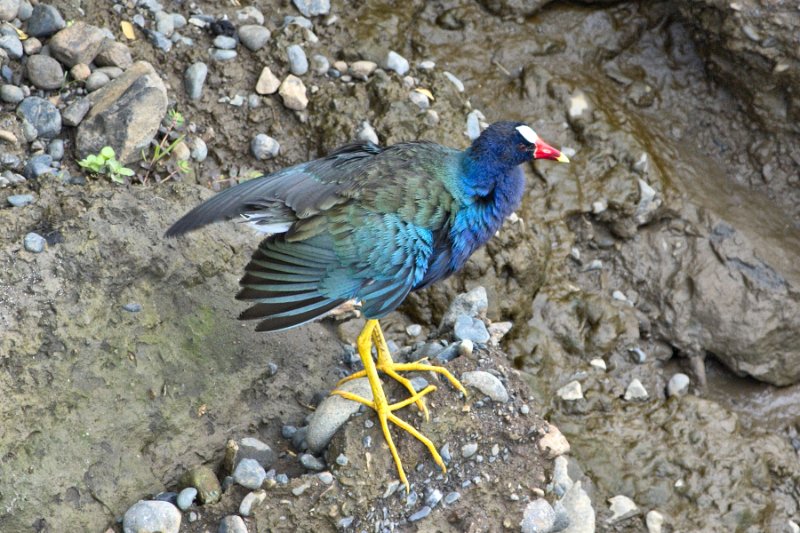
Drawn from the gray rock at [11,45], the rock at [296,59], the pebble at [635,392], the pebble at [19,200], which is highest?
the gray rock at [11,45]

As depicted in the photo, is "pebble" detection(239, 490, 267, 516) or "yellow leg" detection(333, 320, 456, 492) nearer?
"pebble" detection(239, 490, 267, 516)

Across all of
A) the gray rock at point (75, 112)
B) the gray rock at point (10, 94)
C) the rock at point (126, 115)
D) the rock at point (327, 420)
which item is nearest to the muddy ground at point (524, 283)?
the rock at point (327, 420)

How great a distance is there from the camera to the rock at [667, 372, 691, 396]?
635 centimetres

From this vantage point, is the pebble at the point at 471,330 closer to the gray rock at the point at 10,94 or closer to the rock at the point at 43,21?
the gray rock at the point at 10,94

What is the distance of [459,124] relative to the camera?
20.7 ft

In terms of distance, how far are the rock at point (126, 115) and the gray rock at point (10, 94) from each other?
37 cm

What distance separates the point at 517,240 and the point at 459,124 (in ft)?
2.91

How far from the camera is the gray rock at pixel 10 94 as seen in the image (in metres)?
5.23

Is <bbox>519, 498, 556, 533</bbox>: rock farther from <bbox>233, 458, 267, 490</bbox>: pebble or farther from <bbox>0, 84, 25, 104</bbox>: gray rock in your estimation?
<bbox>0, 84, 25, 104</bbox>: gray rock

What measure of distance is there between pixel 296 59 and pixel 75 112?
148 centimetres

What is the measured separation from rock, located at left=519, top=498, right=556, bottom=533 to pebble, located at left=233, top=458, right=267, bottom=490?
1.21 m

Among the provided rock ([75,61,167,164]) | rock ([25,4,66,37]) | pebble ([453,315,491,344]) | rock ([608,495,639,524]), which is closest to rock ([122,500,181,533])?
pebble ([453,315,491,344])

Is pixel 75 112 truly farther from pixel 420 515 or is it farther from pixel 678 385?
pixel 678 385

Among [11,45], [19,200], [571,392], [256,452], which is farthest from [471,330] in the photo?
[11,45]
